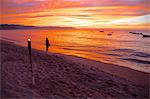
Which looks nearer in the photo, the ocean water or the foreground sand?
the foreground sand

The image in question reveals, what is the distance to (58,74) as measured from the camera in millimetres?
10227

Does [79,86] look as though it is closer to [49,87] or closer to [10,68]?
[49,87]

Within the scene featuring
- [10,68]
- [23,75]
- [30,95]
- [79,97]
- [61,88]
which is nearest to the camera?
[30,95]

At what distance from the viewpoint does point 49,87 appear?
27.0 ft

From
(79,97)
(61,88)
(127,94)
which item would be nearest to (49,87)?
(61,88)

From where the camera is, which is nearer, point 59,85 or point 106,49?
point 59,85

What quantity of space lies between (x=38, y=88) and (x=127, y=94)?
11.8 feet

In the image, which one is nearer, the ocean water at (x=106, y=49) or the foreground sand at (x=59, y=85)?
the foreground sand at (x=59, y=85)

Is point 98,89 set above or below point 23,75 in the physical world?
below

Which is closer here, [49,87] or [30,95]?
[30,95]

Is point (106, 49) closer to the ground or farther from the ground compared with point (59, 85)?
farther from the ground

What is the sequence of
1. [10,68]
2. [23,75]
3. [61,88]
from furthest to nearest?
1. [10,68]
2. [23,75]
3. [61,88]

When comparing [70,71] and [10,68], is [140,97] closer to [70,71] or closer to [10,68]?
[70,71]

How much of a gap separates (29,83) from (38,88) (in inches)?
17.9
